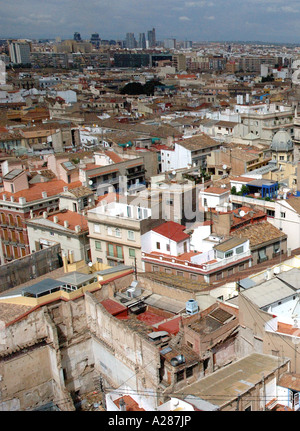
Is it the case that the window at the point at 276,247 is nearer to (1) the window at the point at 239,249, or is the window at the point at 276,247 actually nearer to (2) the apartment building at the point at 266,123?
(1) the window at the point at 239,249

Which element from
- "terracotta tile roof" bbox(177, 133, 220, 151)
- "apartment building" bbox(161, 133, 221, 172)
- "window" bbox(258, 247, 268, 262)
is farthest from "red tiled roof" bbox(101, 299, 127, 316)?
"terracotta tile roof" bbox(177, 133, 220, 151)

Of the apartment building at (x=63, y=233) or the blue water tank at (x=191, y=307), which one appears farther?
the apartment building at (x=63, y=233)

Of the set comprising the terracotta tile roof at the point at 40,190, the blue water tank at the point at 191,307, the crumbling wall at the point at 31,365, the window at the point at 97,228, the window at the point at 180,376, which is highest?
the terracotta tile roof at the point at 40,190

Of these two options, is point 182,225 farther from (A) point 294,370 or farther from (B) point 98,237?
(A) point 294,370

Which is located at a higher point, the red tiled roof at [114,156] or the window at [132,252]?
the red tiled roof at [114,156]

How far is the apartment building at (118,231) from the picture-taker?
15219 millimetres

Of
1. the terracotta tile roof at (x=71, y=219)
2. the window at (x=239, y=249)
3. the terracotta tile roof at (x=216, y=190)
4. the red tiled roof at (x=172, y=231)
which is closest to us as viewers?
the window at (x=239, y=249)

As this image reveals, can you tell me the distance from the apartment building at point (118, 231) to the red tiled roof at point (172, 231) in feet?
1.06

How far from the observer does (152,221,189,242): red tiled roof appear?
1485 centimetres

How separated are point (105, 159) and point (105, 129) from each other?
48.4ft

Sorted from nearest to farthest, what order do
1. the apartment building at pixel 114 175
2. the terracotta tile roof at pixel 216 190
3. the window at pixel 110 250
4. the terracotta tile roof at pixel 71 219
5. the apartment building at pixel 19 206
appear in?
the window at pixel 110 250 → the terracotta tile roof at pixel 71 219 → the terracotta tile roof at pixel 216 190 → the apartment building at pixel 19 206 → the apartment building at pixel 114 175

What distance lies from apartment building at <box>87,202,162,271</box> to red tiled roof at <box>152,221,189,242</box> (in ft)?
1.06

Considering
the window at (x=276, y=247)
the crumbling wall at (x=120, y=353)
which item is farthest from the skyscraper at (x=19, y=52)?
the crumbling wall at (x=120, y=353)

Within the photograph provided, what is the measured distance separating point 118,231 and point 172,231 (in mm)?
1676
